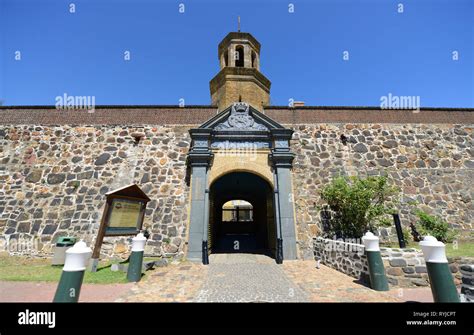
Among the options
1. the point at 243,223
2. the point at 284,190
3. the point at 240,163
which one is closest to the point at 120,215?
the point at 240,163

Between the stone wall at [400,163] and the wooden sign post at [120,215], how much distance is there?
21.0 ft

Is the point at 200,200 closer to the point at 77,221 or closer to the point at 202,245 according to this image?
the point at 202,245

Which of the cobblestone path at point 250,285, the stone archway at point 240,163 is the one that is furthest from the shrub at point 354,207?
the cobblestone path at point 250,285

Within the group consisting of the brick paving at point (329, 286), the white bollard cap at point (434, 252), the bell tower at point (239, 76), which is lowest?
the brick paving at point (329, 286)

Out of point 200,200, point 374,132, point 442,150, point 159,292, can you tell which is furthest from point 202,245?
point 442,150

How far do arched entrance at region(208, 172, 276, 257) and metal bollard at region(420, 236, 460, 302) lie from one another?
6342 millimetres

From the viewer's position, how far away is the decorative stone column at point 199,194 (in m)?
8.61

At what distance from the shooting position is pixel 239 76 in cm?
1265

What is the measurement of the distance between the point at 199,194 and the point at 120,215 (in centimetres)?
313

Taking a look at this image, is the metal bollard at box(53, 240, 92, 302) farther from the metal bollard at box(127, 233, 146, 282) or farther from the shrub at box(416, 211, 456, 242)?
the shrub at box(416, 211, 456, 242)

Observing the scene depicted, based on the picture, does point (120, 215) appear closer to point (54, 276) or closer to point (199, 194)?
point (54, 276)

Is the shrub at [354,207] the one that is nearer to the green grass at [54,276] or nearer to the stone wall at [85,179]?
the stone wall at [85,179]

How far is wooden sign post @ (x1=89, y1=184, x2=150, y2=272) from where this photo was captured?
653 cm
